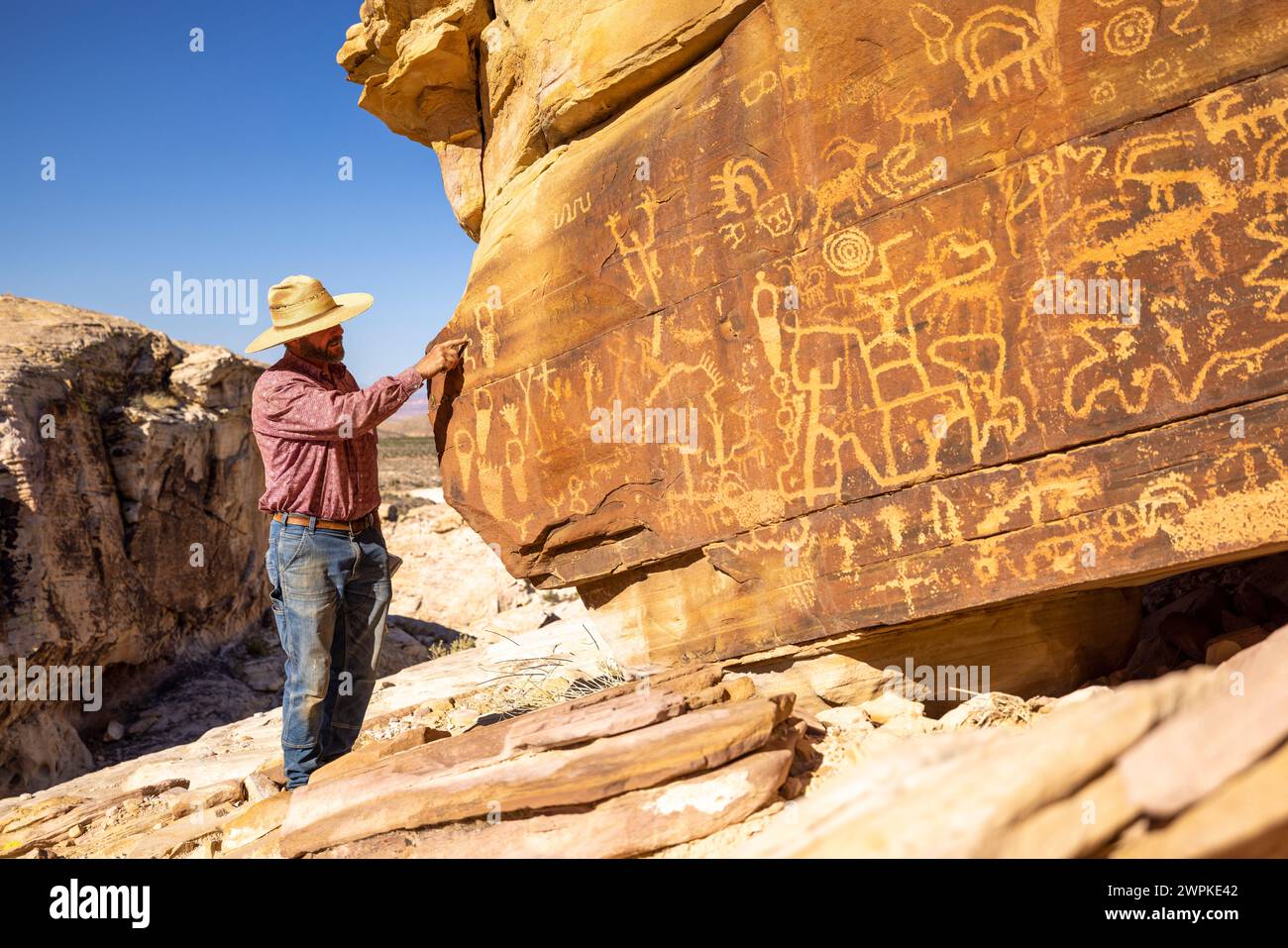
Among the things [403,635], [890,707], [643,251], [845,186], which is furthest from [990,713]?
[403,635]

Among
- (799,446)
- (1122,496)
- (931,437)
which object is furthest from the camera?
(799,446)

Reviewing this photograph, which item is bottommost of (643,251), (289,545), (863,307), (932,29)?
(289,545)

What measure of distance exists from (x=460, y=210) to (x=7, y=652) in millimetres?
5305

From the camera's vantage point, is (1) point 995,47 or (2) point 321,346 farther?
(2) point 321,346

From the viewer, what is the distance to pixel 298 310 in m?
4.03

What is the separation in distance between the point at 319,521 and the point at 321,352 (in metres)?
0.85

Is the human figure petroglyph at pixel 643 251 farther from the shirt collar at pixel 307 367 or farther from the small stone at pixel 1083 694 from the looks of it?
the small stone at pixel 1083 694

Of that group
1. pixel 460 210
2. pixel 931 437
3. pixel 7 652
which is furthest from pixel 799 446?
pixel 7 652

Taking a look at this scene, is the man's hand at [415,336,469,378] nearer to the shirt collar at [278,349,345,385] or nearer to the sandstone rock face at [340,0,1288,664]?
the sandstone rock face at [340,0,1288,664]

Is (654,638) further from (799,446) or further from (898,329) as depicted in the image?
(898,329)

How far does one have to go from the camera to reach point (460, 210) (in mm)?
5062

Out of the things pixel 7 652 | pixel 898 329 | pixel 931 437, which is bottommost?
pixel 7 652

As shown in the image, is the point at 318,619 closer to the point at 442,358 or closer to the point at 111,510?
the point at 442,358

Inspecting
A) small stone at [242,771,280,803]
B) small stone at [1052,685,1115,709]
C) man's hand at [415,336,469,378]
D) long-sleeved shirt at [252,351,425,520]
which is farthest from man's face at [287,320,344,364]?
small stone at [1052,685,1115,709]
